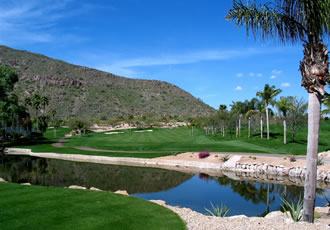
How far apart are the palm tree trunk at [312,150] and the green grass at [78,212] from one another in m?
4.02

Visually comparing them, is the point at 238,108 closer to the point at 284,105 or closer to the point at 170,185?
the point at 284,105

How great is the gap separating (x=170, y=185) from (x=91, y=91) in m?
101

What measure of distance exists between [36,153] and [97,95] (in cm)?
7455

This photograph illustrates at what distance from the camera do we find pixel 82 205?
955 cm

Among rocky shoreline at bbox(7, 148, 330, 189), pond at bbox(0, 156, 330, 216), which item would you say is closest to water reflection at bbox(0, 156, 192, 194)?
pond at bbox(0, 156, 330, 216)

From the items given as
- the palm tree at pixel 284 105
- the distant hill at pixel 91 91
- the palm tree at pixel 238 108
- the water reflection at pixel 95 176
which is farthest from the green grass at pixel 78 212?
the distant hill at pixel 91 91

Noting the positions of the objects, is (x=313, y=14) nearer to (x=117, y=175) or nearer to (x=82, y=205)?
(x=82, y=205)

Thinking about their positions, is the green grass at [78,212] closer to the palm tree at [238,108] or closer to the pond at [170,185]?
the pond at [170,185]

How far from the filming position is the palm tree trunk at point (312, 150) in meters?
8.52

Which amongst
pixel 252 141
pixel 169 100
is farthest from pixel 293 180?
pixel 169 100

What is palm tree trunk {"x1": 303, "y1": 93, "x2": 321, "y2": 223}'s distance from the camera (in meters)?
8.52

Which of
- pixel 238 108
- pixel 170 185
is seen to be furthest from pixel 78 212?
pixel 238 108

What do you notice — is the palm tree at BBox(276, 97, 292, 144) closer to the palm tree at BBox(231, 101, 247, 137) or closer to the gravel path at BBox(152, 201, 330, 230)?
the palm tree at BBox(231, 101, 247, 137)

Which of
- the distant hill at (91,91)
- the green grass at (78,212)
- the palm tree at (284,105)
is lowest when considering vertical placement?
the green grass at (78,212)
